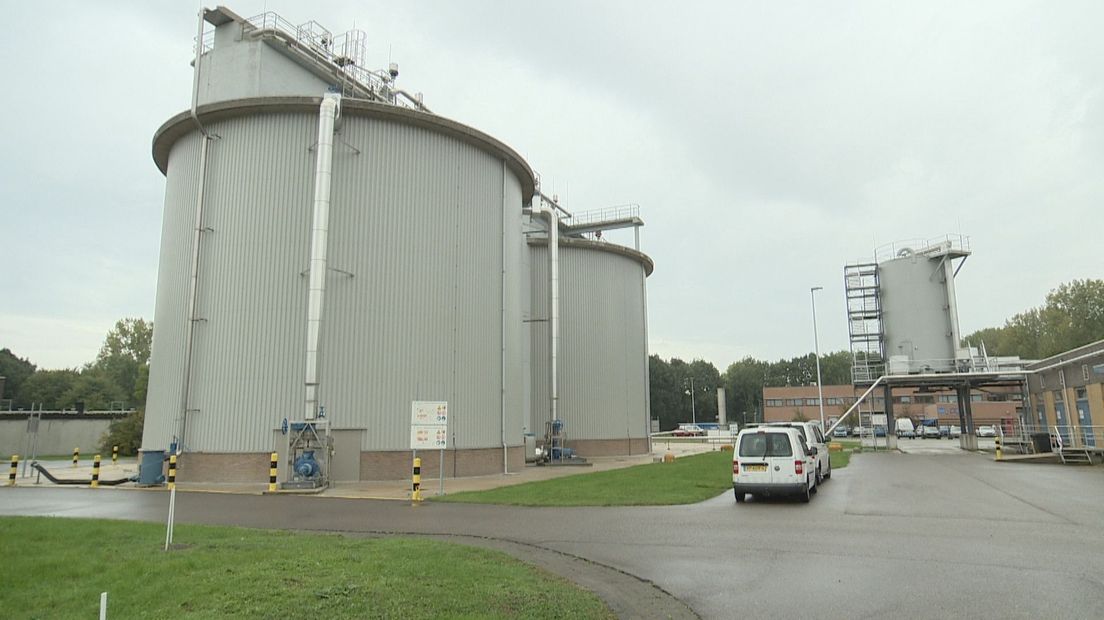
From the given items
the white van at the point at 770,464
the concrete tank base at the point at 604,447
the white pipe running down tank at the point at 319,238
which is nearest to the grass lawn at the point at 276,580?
the white van at the point at 770,464

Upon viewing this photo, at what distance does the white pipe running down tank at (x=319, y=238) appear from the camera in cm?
2159

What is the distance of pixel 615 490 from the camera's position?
18438 mm

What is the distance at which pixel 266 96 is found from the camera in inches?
981

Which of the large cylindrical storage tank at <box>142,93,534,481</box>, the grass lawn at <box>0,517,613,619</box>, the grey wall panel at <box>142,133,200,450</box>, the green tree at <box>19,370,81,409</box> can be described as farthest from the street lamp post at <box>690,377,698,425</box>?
the grass lawn at <box>0,517,613,619</box>

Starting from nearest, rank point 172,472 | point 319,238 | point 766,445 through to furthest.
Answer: point 172,472, point 766,445, point 319,238

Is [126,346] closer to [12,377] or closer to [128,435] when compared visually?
[12,377]

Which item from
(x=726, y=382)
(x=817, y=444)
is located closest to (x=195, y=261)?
(x=817, y=444)

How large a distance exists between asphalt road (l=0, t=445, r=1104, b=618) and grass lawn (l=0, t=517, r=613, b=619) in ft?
4.48

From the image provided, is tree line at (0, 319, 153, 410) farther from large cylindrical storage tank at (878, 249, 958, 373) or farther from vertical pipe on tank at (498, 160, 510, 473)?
large cylindrical storage tank at (878, 249, 958, 373)

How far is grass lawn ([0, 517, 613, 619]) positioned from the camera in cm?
638

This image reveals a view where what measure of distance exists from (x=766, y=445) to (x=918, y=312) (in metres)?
35.1

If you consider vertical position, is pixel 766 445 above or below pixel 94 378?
below

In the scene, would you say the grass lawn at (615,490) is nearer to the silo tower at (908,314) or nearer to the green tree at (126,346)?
the silo tower at (908,314)

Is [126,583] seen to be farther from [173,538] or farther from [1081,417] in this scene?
[1081,417]
